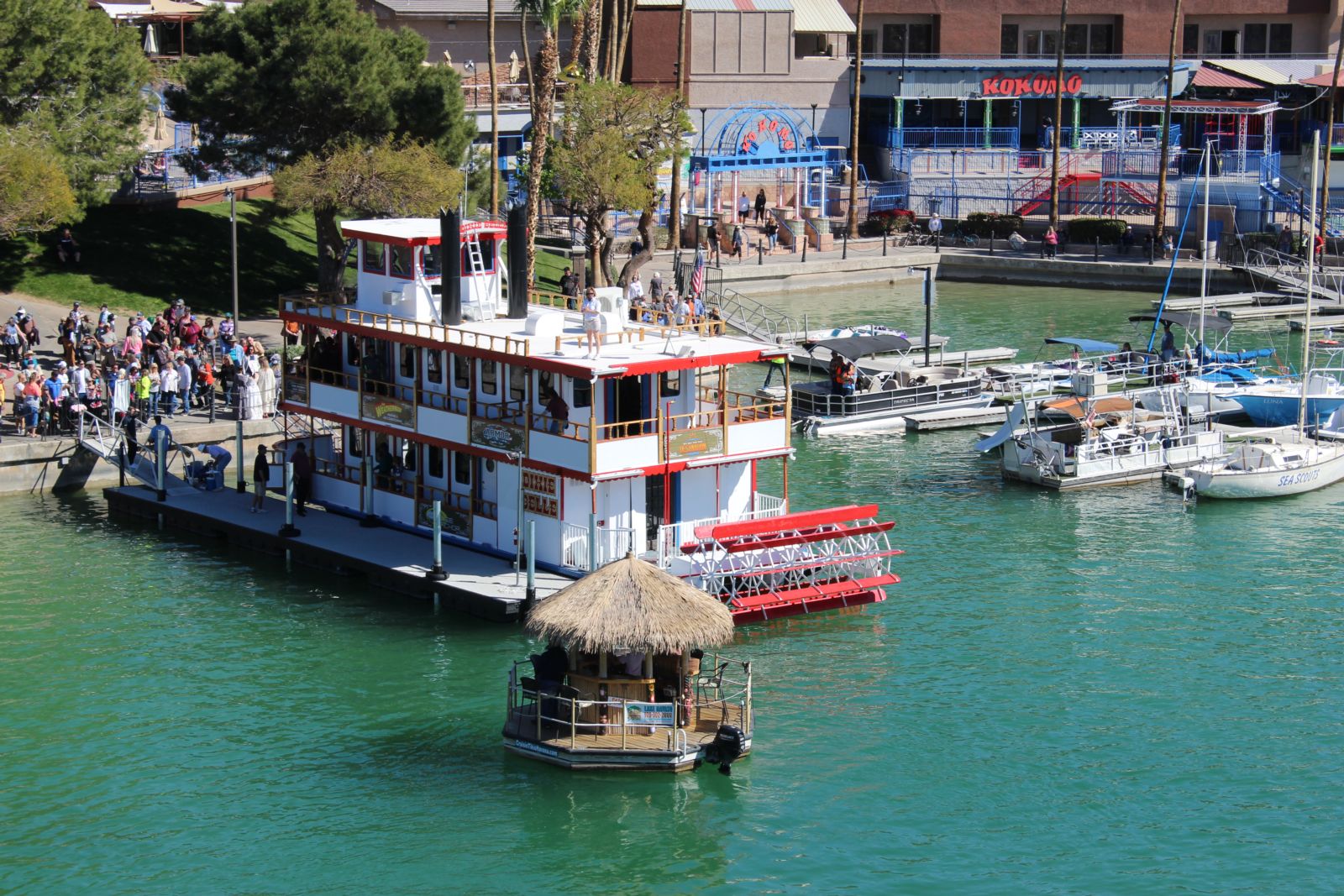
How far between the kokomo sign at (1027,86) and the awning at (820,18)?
8229 mm

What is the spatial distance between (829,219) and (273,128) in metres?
35.5

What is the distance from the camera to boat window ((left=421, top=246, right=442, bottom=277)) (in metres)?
41.8

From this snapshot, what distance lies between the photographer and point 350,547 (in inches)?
1570

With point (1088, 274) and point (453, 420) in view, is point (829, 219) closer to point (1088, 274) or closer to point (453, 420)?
point (1088, 274)

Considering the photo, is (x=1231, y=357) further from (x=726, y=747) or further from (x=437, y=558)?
(x=726, y=747)

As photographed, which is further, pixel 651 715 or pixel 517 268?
pixel 517 268

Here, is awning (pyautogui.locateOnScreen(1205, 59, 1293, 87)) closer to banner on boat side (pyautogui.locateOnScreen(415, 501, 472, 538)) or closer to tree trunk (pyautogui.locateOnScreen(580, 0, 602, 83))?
tree trunk (pyautogui.locateOnScreen(580, 0, 602, 83))

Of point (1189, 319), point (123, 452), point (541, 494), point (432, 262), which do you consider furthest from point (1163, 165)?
point (541, 494)

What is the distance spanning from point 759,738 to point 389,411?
1339cm

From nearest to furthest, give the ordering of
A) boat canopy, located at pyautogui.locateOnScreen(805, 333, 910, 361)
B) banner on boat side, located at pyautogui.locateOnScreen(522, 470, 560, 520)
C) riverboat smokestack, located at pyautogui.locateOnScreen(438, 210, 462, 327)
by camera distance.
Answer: banner on boat side, located at pyautogui.locateOnScreen(522, 470, 560, 520)
riverboat smokestack, located at pyautogui.locateOnScreen(438, 210, 462, 327)
boat canopy, located at pyautogui.locateOnScreen(805, 333, 910, 361)

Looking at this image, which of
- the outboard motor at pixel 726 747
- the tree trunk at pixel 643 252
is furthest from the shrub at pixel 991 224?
the outboard motor at pixel 726 747

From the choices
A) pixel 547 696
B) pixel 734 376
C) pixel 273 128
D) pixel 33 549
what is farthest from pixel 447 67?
pixel 547 696

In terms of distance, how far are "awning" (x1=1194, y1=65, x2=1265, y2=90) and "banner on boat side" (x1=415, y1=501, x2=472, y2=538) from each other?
67635 mm

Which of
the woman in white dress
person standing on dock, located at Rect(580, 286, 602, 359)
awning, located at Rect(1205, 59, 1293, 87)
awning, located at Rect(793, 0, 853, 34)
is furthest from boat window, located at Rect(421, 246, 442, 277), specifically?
awning, located at Rect(1205, 59, 1293, 87)
